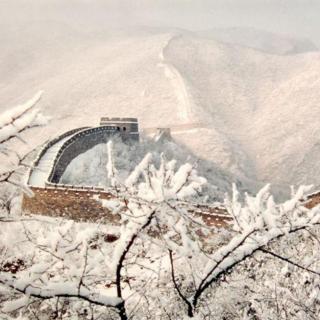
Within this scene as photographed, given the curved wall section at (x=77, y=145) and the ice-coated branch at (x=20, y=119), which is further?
the curved wall section at (x=77, y=145)

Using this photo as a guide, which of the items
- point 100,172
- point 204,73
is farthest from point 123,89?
point 100,172

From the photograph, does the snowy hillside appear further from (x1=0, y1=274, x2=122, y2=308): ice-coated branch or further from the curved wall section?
(x1=0, y1=274, x2=122, y2=308): ice-coated branch

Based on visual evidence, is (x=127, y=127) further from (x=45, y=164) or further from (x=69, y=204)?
(x=69, y=204)

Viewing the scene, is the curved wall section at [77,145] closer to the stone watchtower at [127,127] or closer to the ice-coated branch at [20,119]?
the stone watchtower at [127,127]

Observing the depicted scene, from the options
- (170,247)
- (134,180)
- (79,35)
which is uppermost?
(134,180)

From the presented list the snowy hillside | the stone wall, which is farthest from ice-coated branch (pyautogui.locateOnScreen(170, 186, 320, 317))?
the snowy hillside

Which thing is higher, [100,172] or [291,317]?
[291,317]

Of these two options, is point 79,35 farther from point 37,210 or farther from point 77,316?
point 77,316

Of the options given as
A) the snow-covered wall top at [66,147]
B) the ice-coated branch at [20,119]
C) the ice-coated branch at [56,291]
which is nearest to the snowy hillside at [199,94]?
the snow-covered wall top at [66,147]
